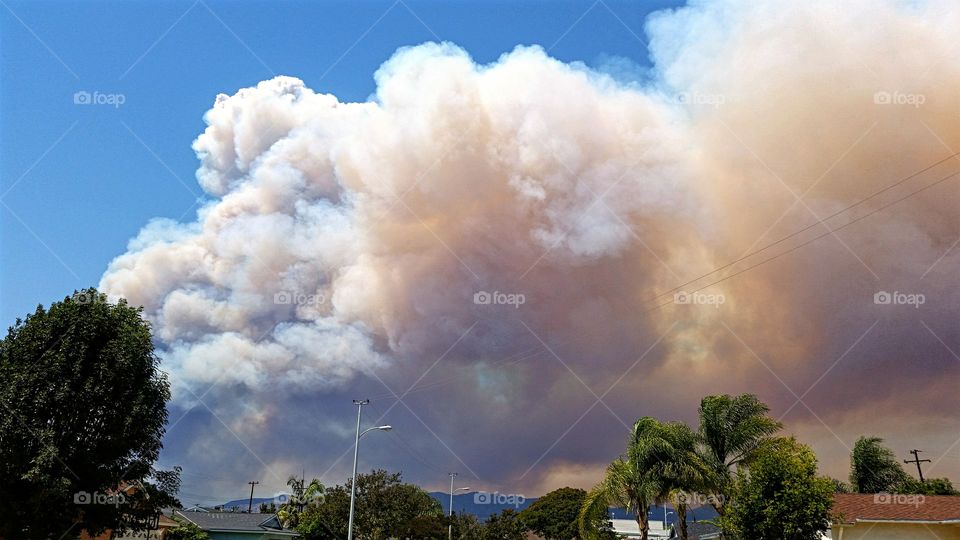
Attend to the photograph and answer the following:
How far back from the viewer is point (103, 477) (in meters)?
28.5

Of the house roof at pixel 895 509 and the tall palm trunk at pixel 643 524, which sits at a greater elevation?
the house roof at pixel 895 509

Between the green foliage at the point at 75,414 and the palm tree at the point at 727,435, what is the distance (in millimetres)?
26025

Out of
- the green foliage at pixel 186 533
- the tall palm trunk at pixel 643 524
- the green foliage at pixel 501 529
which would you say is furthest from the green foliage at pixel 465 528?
the tall palm trunk at pixel 643 524

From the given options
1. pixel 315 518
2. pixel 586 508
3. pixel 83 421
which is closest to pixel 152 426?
pixel 83 421

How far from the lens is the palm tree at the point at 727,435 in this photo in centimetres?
3030

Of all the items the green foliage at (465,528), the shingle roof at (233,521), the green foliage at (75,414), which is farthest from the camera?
Answer: the green foliage at (465,528)

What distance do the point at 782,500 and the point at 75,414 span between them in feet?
98.1

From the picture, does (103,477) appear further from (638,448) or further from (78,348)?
(638,448)

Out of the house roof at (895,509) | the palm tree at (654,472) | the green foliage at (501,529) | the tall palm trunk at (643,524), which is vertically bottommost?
the green foliage at (501,529)

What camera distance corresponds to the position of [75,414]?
28531 mm

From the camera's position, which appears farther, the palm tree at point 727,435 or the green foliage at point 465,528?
the green foliage at point 465,528

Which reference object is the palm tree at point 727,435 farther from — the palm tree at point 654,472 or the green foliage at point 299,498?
the green foliage at point 299,498

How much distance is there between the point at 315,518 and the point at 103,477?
46663 millimetres

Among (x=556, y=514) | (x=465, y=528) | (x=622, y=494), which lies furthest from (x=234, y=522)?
(x=556, y=514)
